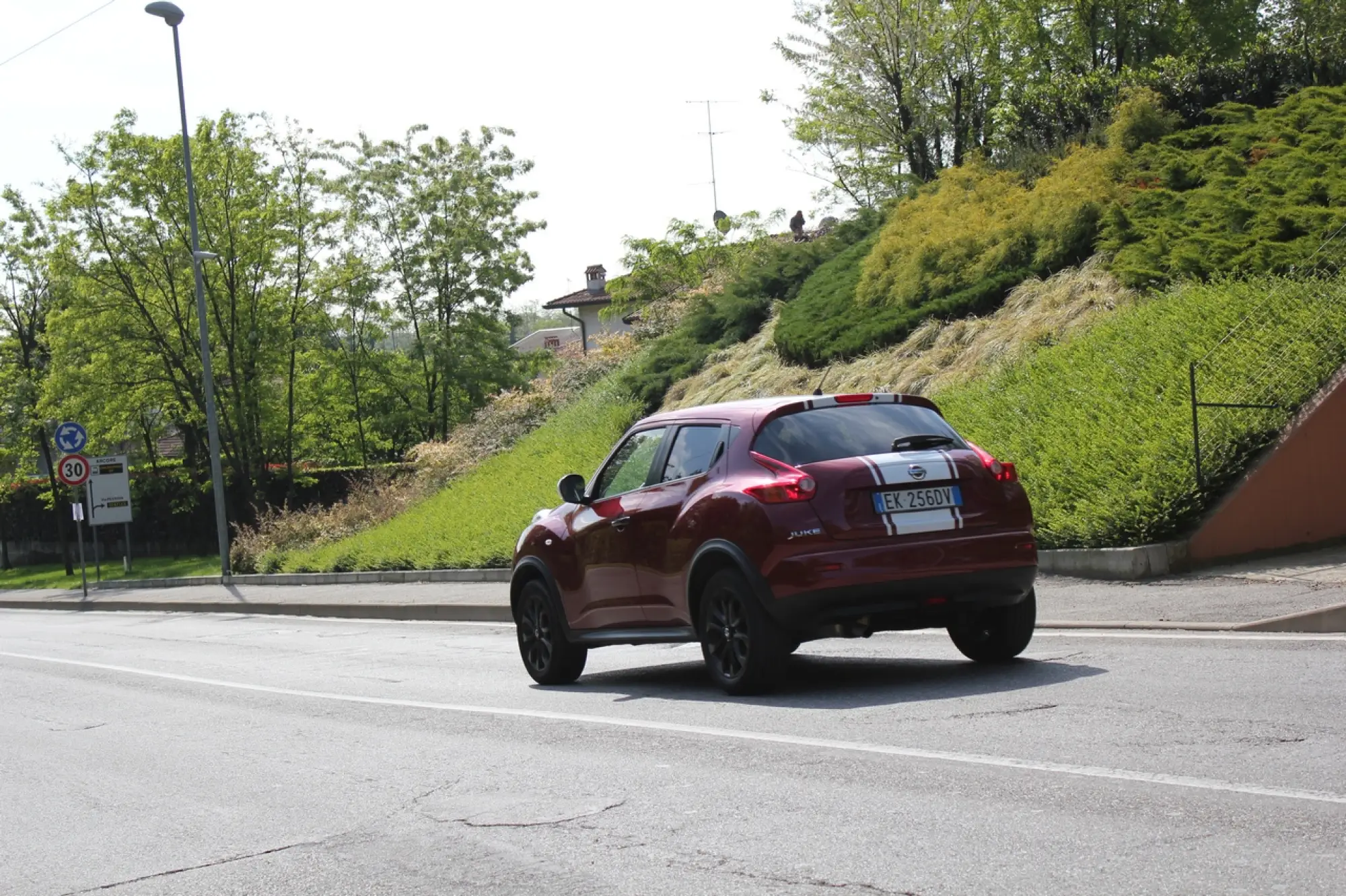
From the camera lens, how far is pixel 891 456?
342 inches

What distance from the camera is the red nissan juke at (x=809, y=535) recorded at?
8.41 m

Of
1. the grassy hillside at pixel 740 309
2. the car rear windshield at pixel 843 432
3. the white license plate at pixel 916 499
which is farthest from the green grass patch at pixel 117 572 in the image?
the white license plate at pixel 916 499

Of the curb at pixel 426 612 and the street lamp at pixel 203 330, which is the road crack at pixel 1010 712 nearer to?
the curb at pixel 426 612

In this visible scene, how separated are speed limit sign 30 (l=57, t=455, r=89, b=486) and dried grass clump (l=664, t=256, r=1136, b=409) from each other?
62.8 ft

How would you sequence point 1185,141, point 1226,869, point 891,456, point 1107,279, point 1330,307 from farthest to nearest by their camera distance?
point 1185,141 < point 1107,279 < point 1330,307 < point 891,456 < point 1226,869

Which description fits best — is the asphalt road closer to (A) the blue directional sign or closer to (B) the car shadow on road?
(B) the car shadow on road

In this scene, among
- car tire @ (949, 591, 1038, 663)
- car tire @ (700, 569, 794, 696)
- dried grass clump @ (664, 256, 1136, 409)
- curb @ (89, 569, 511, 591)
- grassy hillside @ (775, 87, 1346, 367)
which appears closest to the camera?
car tire @ (700, 569, 794, 696)

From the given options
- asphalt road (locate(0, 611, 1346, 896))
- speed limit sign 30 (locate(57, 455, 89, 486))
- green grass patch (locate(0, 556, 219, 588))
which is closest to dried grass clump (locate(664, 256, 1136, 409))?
asphalt road (locate(0, 611, 1346, 896))

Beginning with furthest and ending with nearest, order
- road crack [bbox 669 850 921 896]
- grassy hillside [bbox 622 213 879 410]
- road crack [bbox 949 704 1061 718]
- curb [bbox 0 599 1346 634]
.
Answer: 1. grassy hillside [bbox 622 213 879 410]
2. curb [bbox 0 599 1346 634]
3. road crack [bbox 949 704 1061 718]
4. road crack [bbox 669 850 921 896]

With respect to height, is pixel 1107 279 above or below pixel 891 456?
above

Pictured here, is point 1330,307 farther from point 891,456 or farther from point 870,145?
point 870,145

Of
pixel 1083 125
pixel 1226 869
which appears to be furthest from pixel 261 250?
pixel 1226 869

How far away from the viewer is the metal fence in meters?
13.4

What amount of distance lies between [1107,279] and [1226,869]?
15946 millimetres
